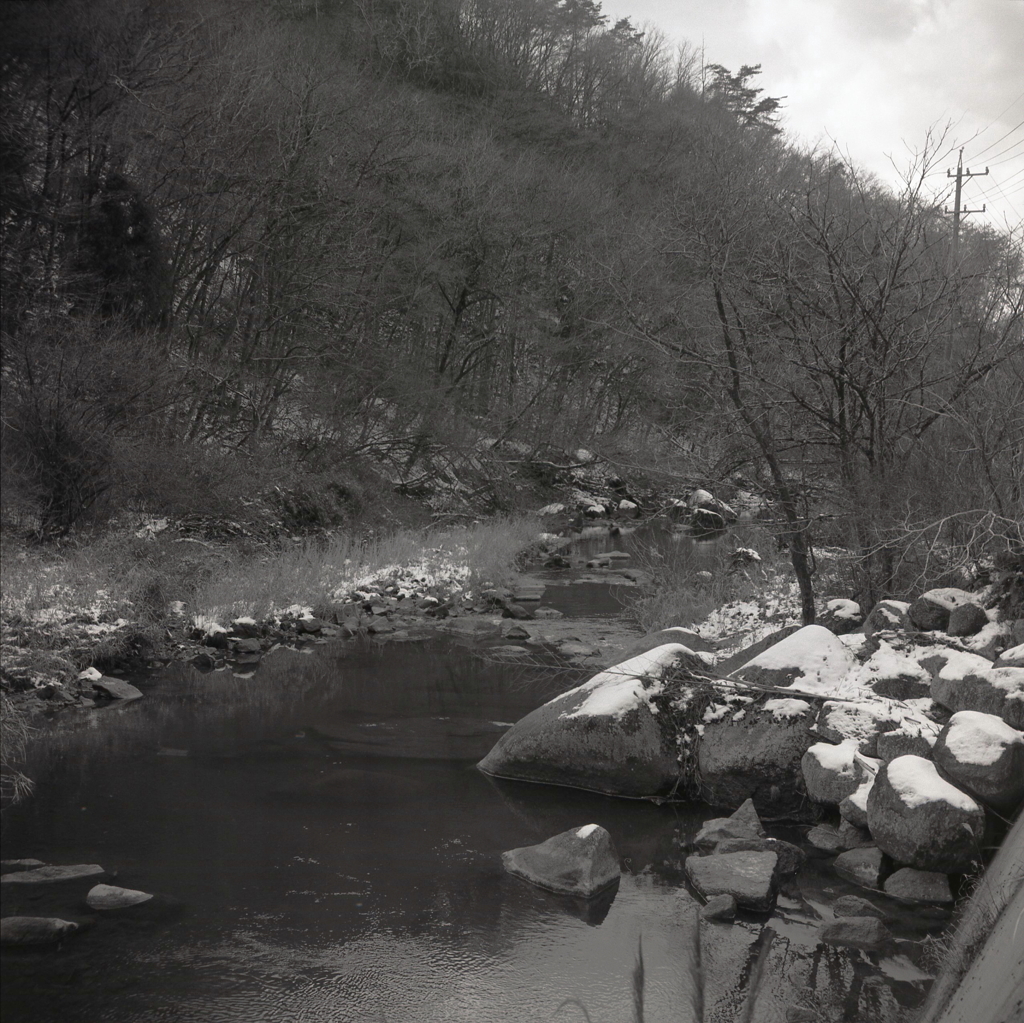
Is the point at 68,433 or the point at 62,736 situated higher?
the point at 68,433

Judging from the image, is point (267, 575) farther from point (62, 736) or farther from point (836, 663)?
point (836, 663)

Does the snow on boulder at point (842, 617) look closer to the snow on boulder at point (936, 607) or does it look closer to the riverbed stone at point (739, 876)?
the snow on boulder at point (936, 607)

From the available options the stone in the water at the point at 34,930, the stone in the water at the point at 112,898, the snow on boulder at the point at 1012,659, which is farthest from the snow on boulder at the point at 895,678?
the stone in the water at the point at 34,930

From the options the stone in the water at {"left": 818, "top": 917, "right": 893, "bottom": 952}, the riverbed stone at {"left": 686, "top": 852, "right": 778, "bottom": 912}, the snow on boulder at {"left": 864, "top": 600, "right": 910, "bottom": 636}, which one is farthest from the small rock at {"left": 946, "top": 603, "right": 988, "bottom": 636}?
the stone in the water at {"left": 818, "top": 917, "right": 893, "bottom": 952}

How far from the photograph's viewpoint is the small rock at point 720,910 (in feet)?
18.7

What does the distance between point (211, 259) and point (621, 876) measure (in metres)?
16.9

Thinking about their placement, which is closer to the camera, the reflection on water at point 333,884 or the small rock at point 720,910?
the reflection on water at point 333,884

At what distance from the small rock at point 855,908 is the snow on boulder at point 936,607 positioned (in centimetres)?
360

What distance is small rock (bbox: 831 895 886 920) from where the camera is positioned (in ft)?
18.8

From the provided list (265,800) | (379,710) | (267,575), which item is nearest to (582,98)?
(267,575)

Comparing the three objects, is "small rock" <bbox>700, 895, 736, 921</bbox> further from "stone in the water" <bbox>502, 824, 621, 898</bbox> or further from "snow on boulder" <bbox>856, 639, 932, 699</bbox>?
"snow on boulder" <bbox>856, 639, 932, 699</bbox>

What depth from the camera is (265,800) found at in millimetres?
7352

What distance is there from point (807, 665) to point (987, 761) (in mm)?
1869

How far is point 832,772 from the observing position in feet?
23.0
